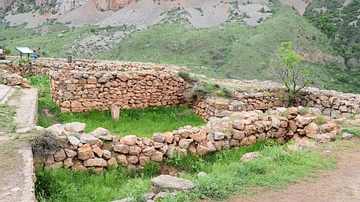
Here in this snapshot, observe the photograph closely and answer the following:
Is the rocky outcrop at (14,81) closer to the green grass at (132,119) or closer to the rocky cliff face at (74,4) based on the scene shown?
the green grass at (132,119)

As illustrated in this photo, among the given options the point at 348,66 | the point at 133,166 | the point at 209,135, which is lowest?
the point at 133,166

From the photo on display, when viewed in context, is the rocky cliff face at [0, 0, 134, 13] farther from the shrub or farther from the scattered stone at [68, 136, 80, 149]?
the scattered stone at [68, 136, 80, 149]

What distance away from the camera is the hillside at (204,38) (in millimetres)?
34062

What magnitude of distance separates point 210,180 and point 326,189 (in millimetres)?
1567

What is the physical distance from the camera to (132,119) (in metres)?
10.4

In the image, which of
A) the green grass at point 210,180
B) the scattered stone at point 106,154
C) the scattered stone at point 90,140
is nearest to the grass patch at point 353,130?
the green grass at point 210,180

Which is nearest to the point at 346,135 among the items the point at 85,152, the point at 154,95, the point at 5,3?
the point at 85,152

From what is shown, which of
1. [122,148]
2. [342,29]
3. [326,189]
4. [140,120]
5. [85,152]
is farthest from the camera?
[342,29]

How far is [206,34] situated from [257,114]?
120ft

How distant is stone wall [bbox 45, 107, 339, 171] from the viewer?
5707 millimetres

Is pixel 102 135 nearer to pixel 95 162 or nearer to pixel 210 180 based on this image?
pixel 95 162

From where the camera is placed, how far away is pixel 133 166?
607 cm

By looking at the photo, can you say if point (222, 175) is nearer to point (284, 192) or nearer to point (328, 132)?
point (284, 192)

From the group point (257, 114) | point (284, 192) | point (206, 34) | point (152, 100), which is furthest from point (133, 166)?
point (206, 34)
